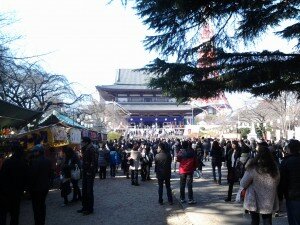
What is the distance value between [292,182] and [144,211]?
191 inches

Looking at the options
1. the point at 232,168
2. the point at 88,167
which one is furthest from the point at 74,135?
the point at 232,168

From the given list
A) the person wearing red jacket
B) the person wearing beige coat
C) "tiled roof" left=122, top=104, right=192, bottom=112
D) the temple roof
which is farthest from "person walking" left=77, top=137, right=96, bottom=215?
the temple roof

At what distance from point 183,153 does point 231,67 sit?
358 centimetres

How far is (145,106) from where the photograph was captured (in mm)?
55094

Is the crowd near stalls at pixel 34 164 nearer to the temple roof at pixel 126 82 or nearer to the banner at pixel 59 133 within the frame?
the banner at pixel 59 133

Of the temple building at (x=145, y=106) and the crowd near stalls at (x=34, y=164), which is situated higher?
the temple building at (x=145, y=106)

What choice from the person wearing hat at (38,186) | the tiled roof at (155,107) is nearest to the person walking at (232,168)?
the person wearing hat at (38,186)

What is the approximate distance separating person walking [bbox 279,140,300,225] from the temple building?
4684 centimetres

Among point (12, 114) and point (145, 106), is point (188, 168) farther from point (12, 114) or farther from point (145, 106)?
point (145, 106)

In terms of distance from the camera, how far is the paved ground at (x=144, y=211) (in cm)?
804

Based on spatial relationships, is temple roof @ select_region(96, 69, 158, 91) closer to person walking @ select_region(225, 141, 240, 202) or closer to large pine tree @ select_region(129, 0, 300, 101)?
person walking @ select_region(225, 141, 240, 202)

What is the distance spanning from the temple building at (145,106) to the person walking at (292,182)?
1844 inches

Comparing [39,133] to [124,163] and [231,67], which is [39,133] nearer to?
[124,163]

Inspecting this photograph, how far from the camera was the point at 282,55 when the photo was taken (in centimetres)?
695
